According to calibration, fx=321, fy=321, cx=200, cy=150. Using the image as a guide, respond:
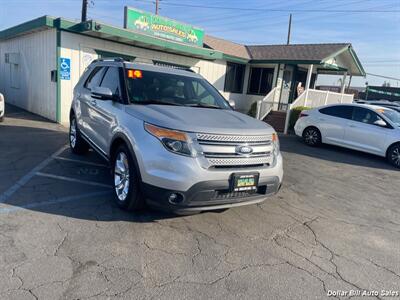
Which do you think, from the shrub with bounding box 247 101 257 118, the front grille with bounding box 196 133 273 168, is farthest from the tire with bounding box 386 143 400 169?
the shrub with bounding box 247 101 257 118

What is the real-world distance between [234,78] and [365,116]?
10.0m

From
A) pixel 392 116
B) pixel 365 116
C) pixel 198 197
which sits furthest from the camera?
pixel 365 116

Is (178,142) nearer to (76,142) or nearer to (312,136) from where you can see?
(76,142)

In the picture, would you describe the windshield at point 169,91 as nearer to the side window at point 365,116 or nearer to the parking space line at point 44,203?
the parking space line at point 44,203

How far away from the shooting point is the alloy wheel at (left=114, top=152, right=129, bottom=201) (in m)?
4.07

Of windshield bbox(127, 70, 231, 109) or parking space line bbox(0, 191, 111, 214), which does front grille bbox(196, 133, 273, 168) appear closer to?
windshield bbox(127, 70, 231, 109)

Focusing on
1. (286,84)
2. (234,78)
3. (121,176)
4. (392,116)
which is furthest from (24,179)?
(286,84)

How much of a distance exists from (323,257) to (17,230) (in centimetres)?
338

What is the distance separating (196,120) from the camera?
3742mm

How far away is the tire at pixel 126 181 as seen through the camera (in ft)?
12.4

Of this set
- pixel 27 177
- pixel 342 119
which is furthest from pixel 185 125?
pixel 342 119

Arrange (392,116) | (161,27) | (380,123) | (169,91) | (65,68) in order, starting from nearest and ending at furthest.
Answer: (169,91) < (380,123) < (392,116) < (65,68) < (161,27)

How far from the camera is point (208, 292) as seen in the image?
2.76 m

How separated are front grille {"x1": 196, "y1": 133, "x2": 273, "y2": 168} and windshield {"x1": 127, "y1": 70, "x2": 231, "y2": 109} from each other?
122 centimetres
